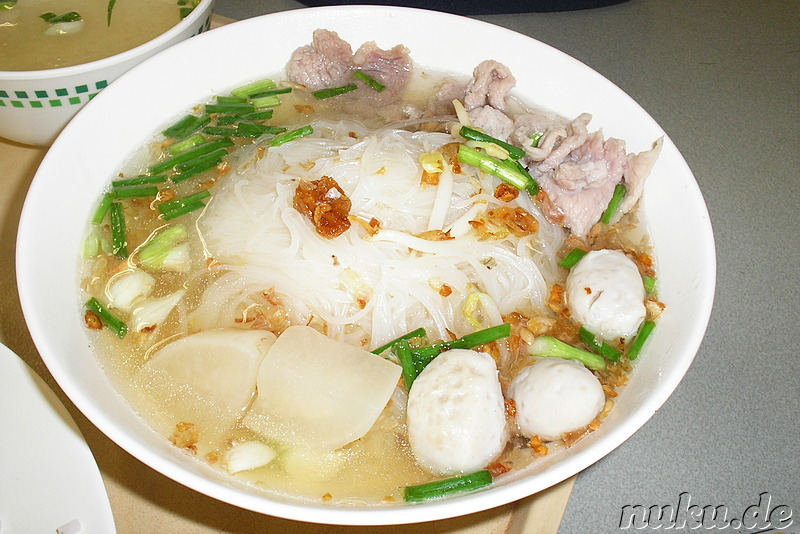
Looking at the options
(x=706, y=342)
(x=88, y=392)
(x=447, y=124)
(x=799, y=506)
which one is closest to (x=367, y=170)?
(x=447, y=124)

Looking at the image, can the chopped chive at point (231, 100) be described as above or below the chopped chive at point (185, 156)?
above

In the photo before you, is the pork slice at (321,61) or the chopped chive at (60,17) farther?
the chopped chive at (60,17)

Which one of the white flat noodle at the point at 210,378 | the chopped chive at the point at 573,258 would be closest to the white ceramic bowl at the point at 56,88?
the white flat noodle at the point at 210,378

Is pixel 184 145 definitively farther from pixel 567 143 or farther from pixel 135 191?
pixel 567 143

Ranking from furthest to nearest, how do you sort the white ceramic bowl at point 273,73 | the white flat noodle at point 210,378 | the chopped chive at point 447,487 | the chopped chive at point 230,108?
the chopped chive at point 230,108 → the white flat noodle at point 210,378 → the chopped chive at point 447,487 → the white ceramic bowl at point 273,73

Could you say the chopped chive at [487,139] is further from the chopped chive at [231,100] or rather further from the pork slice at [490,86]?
the chopped chive at [231,100]

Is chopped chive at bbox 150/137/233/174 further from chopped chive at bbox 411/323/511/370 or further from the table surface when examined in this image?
chopped chive at bbox 411/323/511/370

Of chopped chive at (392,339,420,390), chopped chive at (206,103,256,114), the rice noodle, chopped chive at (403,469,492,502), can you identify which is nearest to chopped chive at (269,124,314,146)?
the rice noodle

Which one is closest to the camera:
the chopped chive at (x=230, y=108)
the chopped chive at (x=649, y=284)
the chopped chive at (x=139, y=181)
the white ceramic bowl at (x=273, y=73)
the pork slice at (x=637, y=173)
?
the white ceramic bowl at (x=273, y=73)
